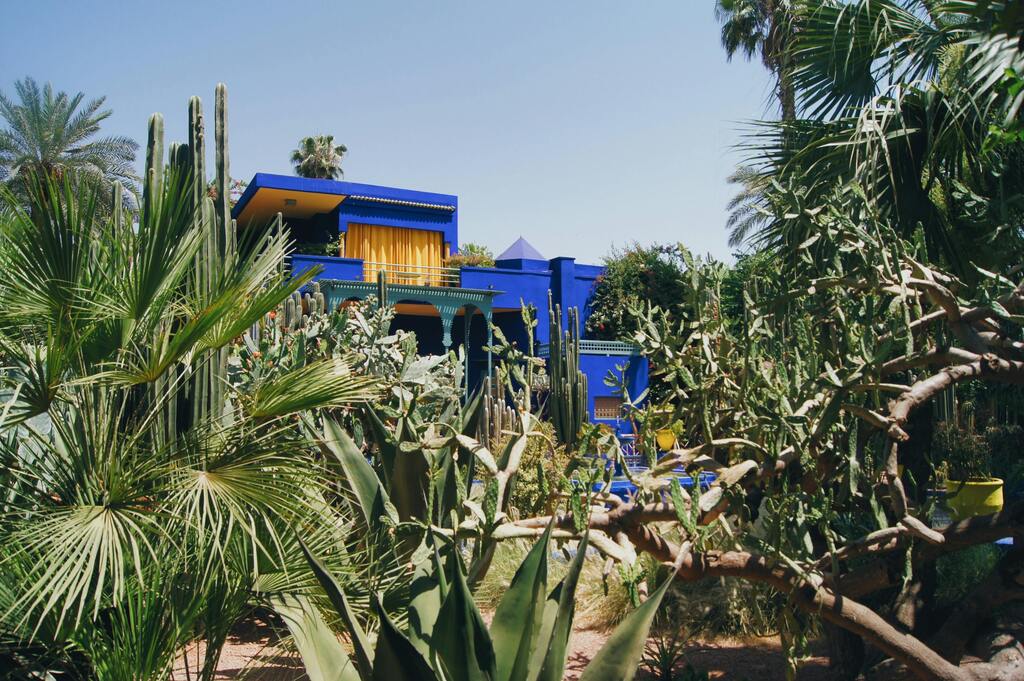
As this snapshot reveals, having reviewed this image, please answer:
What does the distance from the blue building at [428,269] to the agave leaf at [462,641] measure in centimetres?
2033

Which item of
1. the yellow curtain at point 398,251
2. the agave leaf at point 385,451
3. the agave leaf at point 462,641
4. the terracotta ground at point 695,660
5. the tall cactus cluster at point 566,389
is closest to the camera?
the agave leaf at point 462,641

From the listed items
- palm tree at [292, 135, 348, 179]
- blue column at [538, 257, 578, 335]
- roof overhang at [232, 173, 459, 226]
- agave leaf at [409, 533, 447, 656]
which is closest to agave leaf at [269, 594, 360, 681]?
agave leaf at [409, 533, 447, 656]

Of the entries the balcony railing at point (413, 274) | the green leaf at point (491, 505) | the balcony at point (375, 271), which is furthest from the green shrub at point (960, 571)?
the balcony railing at point (413, 274)

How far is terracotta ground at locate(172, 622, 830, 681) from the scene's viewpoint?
5.58 meters

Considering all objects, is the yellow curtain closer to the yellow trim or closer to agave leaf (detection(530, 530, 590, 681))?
the yellow trim

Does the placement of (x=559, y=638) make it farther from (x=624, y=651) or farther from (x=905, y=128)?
(x=905, y=128)

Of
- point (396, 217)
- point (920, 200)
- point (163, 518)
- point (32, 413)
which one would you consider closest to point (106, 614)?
point (163, 518)

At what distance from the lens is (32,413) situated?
350 centimetres

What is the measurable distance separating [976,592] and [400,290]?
19461 millimetres

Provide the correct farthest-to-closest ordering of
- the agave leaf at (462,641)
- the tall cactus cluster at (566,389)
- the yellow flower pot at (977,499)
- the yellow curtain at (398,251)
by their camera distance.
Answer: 1. the yellow curtain at (398,251)
2. the tall cactus cluster at (566,389)
3. the yellow flower pot at (977,499)
4. the agave leaf at (462,641)

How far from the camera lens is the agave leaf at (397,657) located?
288 cm

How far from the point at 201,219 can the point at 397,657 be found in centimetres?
284

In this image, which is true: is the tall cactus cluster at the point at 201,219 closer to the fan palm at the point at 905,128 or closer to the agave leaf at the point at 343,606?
the agave leaf at the point at 343,606

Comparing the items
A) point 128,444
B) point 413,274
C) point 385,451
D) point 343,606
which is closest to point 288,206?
point 413,274
